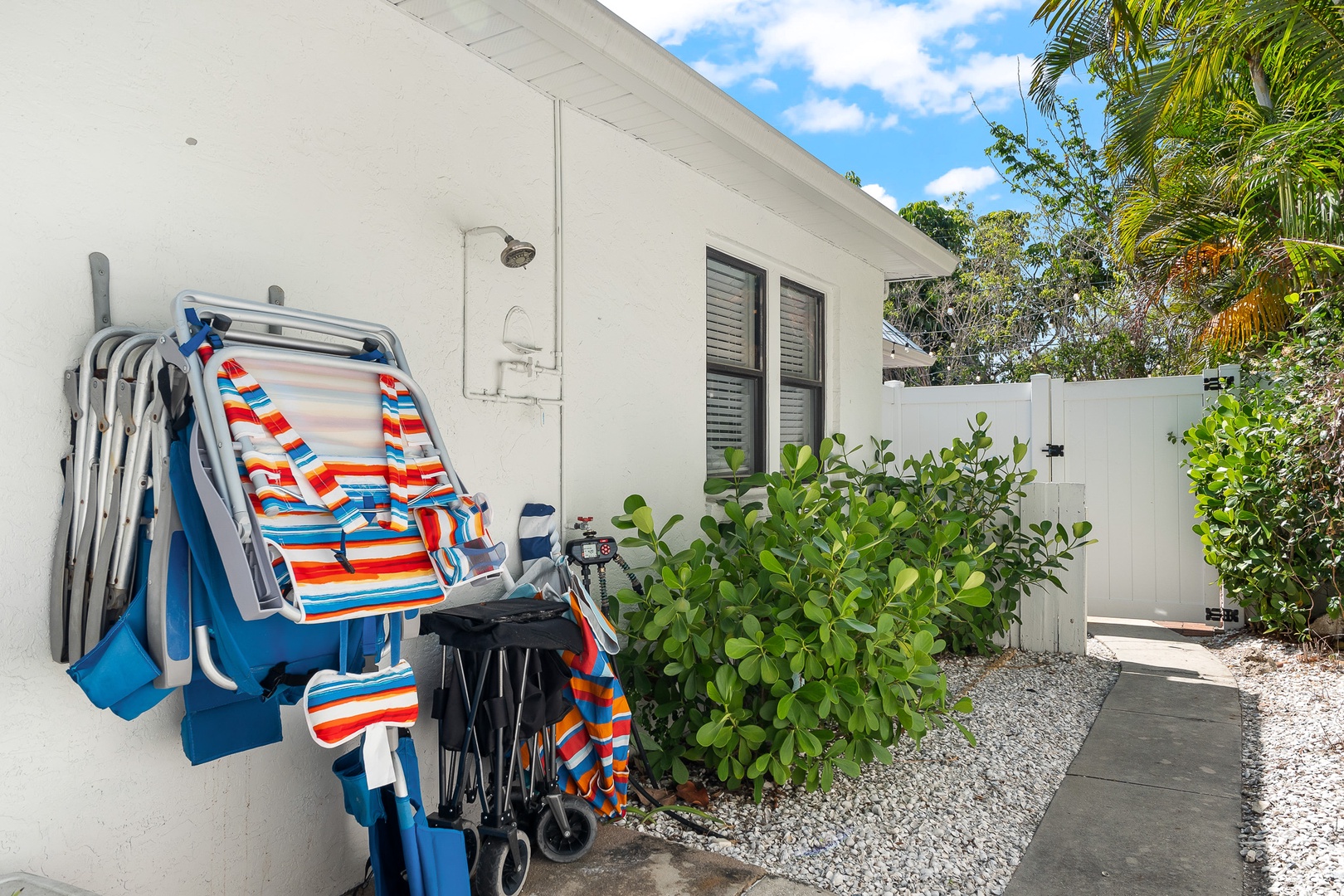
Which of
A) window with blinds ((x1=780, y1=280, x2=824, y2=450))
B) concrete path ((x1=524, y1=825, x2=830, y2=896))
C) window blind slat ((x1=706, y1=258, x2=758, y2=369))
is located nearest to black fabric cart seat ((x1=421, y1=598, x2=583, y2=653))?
concrete path ((x1=524, y1=825, x2=830, y2=896))

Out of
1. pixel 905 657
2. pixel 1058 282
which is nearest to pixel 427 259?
pixel 905 657

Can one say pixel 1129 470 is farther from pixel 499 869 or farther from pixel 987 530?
pixel 499 869

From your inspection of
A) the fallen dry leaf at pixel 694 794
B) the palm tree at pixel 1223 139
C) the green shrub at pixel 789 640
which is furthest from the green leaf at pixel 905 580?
the palm tree at pixel 1223 139

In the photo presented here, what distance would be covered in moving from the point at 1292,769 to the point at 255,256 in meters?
4.17

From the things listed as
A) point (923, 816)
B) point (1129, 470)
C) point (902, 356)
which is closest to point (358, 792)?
point (923, 816)

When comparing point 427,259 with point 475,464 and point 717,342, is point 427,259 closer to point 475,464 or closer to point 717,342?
point 475,464

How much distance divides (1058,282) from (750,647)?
12.7 m

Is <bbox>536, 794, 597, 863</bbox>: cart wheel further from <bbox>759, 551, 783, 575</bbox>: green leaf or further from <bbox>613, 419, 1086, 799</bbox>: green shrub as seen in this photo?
<bbox>759, 551, 783, 575</bbox>: green leaf

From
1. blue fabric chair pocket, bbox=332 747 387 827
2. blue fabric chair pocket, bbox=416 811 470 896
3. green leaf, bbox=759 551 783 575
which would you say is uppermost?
green leaf, bbox=759 551 783 575

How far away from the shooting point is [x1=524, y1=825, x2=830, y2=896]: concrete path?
2.40m

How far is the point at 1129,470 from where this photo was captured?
254 inches

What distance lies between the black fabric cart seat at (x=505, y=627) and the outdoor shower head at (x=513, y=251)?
3.69ft

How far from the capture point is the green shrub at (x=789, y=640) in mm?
2773

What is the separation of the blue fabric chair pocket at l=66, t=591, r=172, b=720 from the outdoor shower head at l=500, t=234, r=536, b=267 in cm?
154
